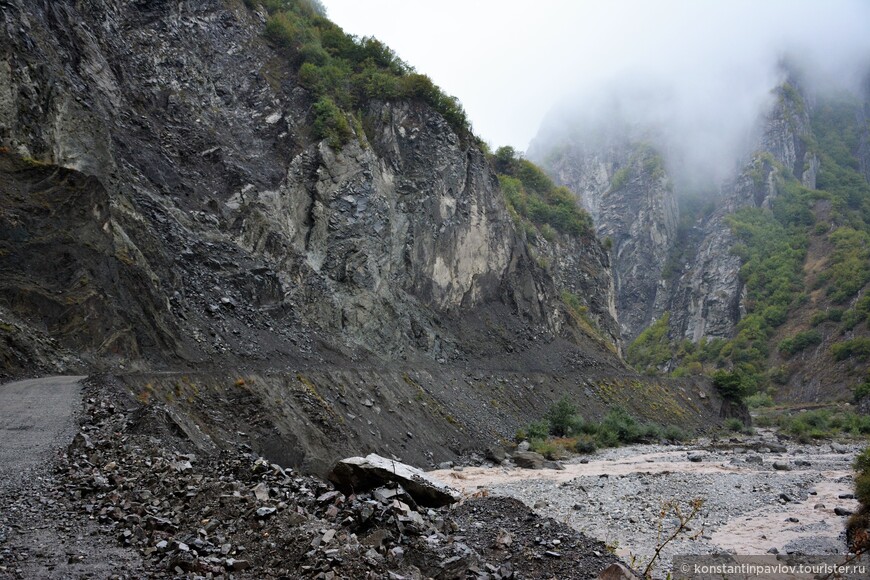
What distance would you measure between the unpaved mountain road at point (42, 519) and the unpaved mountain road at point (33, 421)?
14mm

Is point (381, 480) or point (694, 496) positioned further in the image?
point (694, 496)

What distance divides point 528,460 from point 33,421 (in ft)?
71.0

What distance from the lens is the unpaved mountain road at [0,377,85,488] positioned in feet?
29.4

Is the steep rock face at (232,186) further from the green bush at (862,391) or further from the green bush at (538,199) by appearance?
the green bush at (862,391)

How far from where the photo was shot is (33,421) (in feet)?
36.9

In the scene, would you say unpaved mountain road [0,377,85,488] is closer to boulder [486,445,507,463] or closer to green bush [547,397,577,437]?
boulder [486,445,507,463]

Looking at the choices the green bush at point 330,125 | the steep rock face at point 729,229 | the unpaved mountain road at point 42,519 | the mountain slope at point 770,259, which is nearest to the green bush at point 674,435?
the green bush at point 330,125

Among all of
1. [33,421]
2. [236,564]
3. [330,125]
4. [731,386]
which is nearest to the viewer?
[236,564]

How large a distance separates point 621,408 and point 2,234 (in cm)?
4163

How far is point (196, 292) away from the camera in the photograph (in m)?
26.9

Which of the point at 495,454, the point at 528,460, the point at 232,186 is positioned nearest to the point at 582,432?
the point at 528,460

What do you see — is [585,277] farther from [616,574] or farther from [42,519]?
[42,519]

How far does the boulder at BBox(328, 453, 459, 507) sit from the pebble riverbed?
4033 mm

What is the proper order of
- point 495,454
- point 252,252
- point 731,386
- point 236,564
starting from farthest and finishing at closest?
1. point 731,386
2. point 252,252
3. point 495,454
4. point 236,564
